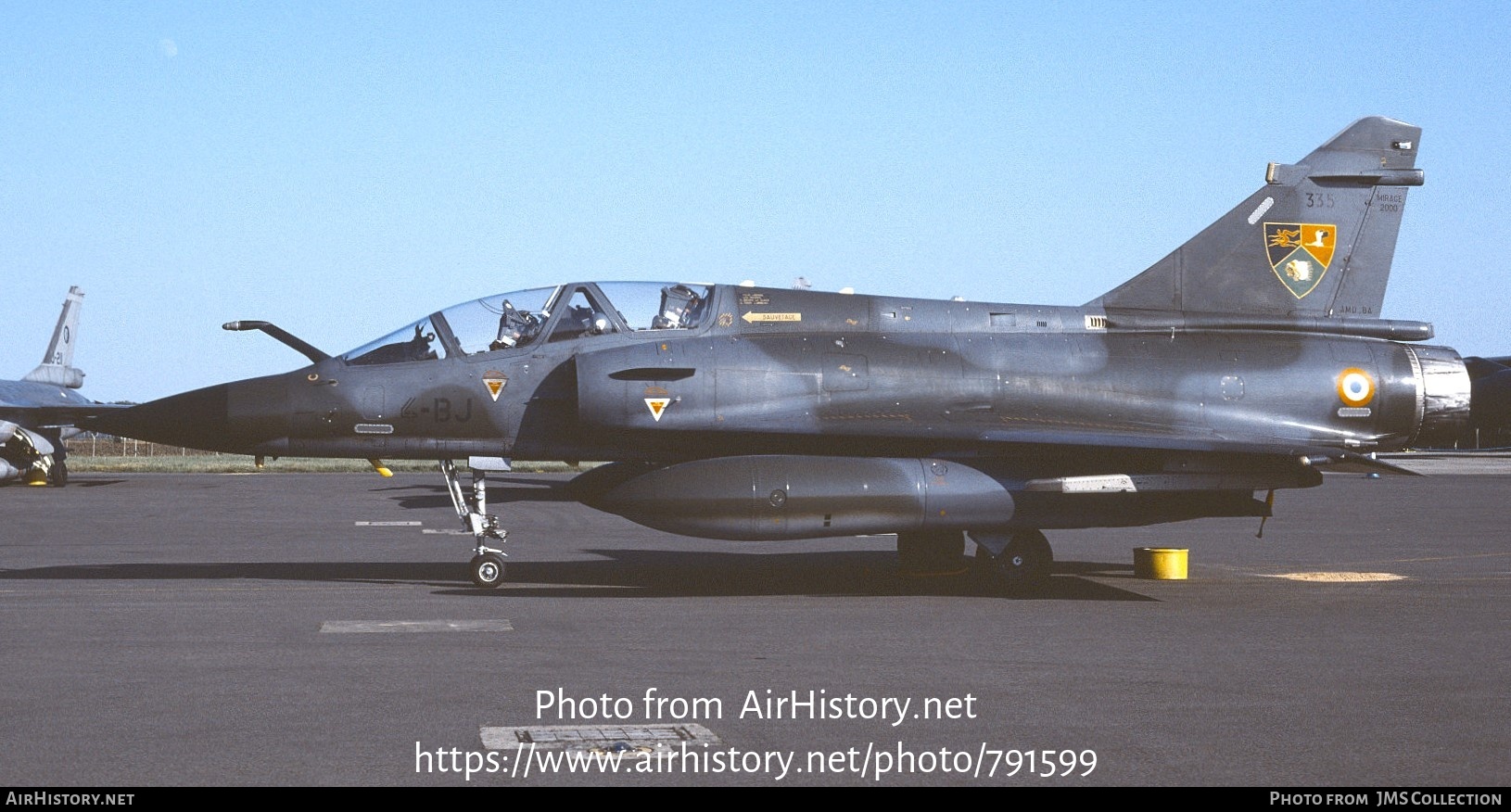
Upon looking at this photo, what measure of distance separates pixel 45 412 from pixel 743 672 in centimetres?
3611

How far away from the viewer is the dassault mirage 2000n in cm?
1351

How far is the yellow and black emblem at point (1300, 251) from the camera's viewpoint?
52.6ft

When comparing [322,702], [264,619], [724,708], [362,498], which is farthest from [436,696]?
[362,498]

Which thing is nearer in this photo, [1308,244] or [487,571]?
[487,571]

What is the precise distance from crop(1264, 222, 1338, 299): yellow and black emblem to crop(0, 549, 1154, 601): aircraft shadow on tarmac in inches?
155

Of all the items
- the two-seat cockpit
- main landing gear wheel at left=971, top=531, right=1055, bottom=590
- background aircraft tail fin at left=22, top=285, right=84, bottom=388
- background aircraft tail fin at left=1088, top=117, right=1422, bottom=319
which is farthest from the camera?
background aircraft tail fin at left=22, top=285, right=84, bottom=388

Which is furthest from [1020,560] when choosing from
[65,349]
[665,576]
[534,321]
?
[65,349]

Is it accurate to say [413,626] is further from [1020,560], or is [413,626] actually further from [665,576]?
[1020,560]

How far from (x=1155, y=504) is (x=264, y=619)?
8.65 m

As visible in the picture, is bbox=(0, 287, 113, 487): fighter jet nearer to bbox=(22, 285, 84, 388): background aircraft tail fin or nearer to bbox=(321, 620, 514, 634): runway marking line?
bbox=(22, 285, 84, 388): background aircraft tail fin

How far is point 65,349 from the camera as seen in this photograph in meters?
51.4

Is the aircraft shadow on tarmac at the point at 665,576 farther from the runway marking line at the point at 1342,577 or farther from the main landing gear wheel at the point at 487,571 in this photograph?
the runway marking line at the point at 1342,577

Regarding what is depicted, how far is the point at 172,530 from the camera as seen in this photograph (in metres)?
24.0

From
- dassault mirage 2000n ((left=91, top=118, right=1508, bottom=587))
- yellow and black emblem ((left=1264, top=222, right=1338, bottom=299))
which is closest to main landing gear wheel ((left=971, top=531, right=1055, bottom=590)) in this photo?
dassault mirage 2000n ((left=91, top=118, right=1508, bottom=587))
